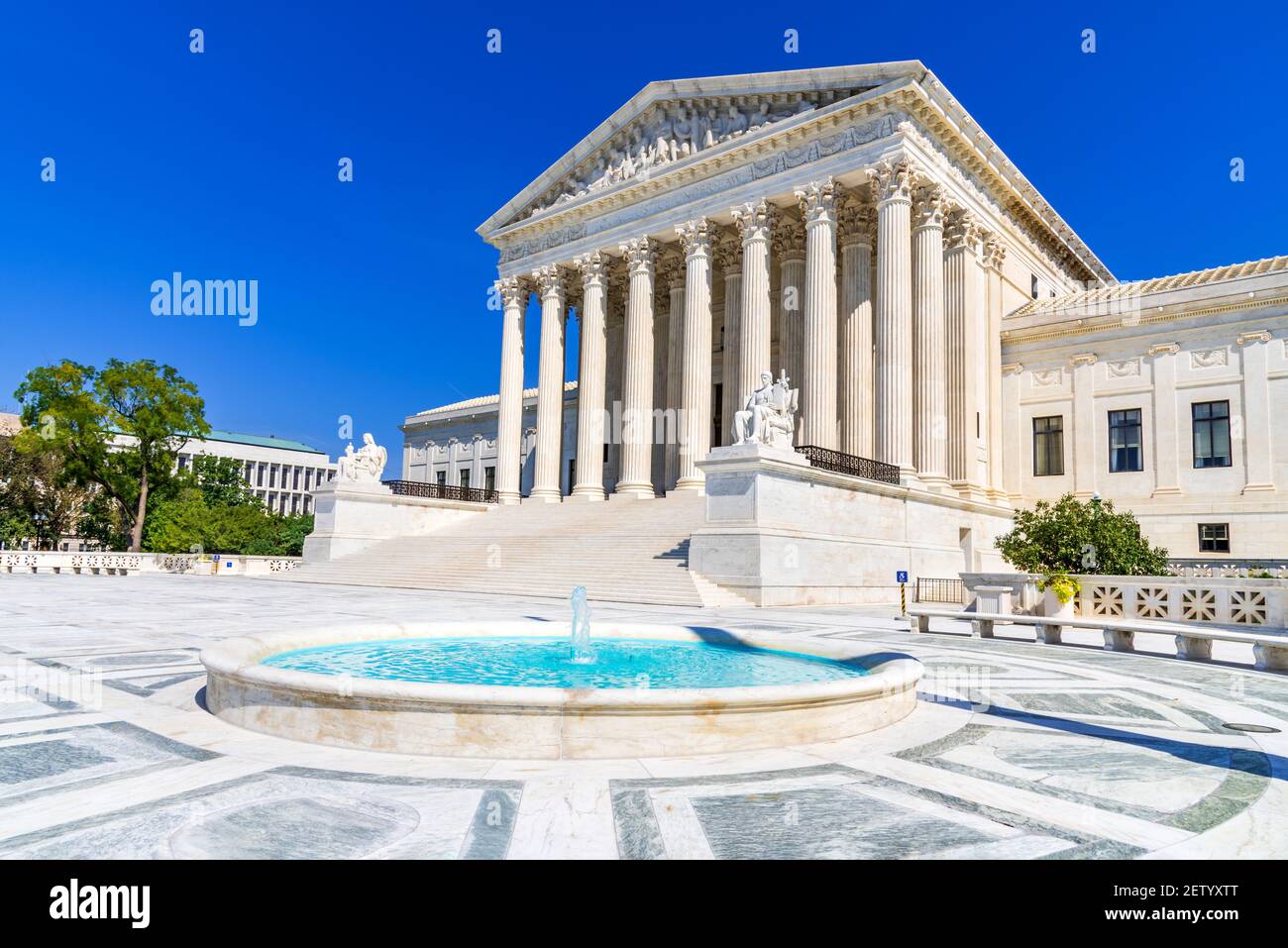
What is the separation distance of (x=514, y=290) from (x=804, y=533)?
994 inches

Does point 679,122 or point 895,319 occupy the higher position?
point 679,122

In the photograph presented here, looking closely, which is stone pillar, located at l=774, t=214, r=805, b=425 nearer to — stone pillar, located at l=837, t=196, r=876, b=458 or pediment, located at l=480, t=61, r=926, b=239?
stone pillar, located at l=837, t=196, r=876, b=458

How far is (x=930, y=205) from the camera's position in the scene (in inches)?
1258

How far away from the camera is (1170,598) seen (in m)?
18.9

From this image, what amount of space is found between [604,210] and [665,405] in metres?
10.0

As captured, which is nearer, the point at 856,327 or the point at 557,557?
the point at 557,557

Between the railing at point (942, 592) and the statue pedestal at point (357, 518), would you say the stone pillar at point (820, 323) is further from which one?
the statue pedestal at point (357, 518)

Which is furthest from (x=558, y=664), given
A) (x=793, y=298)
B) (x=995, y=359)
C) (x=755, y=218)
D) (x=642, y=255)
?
(x=995, y=359)

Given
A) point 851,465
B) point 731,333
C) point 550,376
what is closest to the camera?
point 851,465

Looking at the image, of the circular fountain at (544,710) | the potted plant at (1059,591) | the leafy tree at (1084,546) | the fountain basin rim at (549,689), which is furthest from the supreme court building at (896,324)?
Result: the circular fountain at (544,710)

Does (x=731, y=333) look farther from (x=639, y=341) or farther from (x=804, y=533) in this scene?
(x=804, y=533)

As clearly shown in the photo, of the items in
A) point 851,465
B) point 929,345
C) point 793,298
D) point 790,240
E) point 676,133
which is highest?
point 676,133

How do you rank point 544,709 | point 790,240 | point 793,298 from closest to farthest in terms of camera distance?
point 544,709
point 793,298
point 790,240

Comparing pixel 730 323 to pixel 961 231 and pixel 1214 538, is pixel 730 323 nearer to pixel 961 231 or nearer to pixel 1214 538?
pixel 961 231
